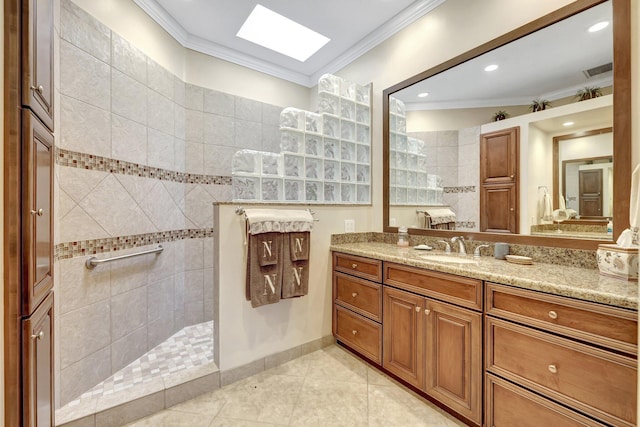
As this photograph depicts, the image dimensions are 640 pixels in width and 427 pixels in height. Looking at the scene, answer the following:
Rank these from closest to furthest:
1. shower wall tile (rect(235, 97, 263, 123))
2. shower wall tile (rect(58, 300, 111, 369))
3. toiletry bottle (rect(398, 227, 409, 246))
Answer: shower wall tile (rect(58, 300, 111, 369)) → toiletry bottle (rect(398, 227, 409, 246)) → shower wall tile (rect(235, 97, 263, 123))

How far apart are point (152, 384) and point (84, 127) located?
5.58 feet

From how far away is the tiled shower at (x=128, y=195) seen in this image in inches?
66.7

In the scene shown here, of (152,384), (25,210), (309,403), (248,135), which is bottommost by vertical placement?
(309,403)

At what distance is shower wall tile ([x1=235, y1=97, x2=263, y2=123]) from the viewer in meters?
2.96

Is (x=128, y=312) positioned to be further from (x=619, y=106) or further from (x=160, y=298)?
(x=619, y=106)

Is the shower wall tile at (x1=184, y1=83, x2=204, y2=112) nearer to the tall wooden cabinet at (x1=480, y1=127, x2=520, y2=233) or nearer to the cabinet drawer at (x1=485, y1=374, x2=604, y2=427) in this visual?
the tall wooden cabinet at (x1=480, y1=127, x2=520, y2=233)

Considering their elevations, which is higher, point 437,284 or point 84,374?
point 437,284

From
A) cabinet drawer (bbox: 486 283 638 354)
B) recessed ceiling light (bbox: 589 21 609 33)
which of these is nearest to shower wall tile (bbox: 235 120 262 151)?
cabinet drawer (bbox: 486 283 638 354)

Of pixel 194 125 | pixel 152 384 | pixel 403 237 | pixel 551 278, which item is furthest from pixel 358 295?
→ pixel 194 125

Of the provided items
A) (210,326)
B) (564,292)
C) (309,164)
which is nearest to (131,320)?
(210,326)

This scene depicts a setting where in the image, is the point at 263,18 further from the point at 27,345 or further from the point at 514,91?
the point at 27,345

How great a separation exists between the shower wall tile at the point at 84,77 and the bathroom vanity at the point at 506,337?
2.15 m

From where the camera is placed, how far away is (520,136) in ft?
5.74

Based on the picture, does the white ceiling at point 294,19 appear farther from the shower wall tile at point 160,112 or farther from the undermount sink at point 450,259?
the undermount sink at point 450,259
